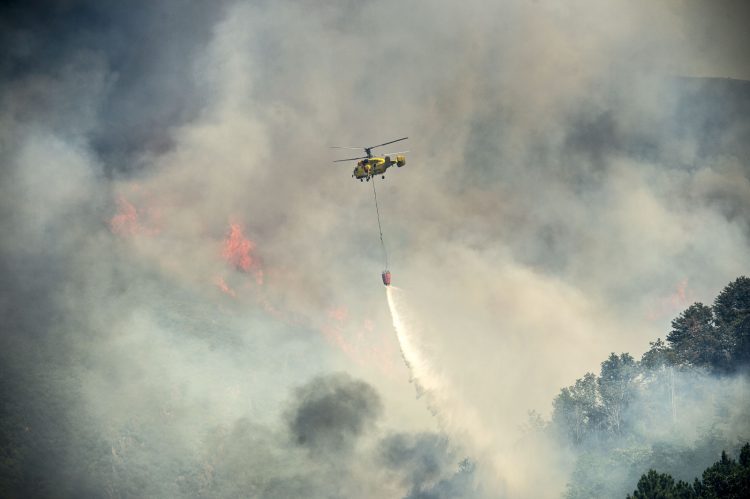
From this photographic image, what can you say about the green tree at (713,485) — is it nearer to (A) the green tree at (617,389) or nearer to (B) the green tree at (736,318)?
(B) the green tree at (736,318)

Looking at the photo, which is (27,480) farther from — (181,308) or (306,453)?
(306,453)

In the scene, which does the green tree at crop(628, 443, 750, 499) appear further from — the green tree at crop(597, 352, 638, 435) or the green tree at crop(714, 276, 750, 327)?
the green tree at crop(714, 276, 750, 327)

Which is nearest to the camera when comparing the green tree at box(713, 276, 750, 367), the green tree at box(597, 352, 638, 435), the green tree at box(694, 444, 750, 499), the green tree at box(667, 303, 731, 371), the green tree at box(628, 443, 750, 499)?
the green tree at box(694, 444, 750, 499)

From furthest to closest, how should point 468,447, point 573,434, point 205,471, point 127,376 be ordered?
point 127,376 → point 205,471 → point 468,447 → point 573,434

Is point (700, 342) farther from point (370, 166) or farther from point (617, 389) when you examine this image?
point (370, 166)

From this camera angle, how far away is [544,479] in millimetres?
122562

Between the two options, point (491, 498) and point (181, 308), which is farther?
point (181, 308)

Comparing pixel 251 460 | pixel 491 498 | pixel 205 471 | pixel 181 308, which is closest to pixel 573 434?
pixel 491 498

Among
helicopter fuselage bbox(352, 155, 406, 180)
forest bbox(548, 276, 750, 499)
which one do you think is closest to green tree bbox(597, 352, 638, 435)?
forest bbox(548, 276, 750, 499)

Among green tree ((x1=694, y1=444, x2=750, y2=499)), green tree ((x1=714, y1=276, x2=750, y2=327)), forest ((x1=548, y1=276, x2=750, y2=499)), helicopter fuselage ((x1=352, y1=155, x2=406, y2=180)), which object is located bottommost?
green tree ((x1=694, y1=444, x2=750, y2=499))

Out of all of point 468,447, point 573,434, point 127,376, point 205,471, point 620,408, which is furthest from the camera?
point 127,376

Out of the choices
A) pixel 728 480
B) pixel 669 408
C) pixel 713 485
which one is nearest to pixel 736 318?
pixel 669 408

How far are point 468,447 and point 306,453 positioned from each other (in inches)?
2193

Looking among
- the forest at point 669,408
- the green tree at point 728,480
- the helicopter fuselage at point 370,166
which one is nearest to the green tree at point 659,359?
the forest at point 669,408
